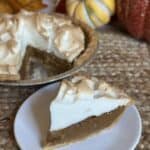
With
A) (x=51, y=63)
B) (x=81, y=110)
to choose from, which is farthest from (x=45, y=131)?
(x=51, y=63)

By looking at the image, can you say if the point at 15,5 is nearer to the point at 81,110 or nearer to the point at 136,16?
the point at 136,16

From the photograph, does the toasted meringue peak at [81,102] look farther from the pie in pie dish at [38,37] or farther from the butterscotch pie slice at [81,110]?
the pie in pie dish at [38,37]

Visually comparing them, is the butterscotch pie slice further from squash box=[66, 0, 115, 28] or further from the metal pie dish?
squash box=[66, 0, 115, 28]

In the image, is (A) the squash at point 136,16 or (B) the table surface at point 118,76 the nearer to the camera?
(B) the table surface at point 118,76

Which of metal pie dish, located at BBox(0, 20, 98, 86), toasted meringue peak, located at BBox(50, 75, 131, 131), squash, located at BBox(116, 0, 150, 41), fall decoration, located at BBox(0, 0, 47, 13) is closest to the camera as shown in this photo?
toasted meringue peak, located at BBox(50, 75, 131, 131)

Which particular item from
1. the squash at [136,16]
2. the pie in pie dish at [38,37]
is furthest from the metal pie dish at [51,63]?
the squash at [136,16]

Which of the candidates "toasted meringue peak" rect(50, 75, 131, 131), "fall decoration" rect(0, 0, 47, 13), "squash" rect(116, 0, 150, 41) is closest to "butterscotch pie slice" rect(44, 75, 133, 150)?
"toasted meringue peak" rect(50, 75, 131, 131)
